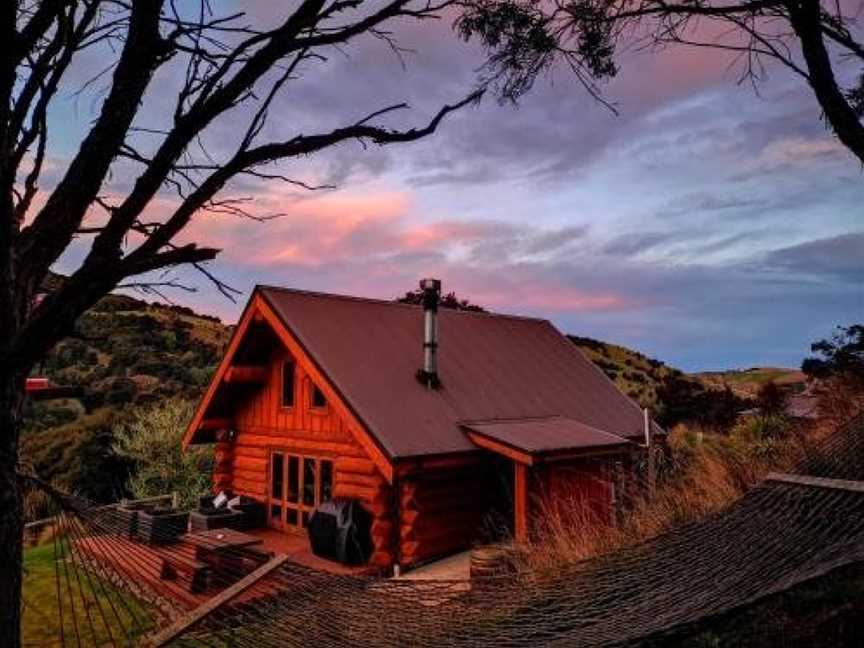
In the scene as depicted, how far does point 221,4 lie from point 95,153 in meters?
1.05

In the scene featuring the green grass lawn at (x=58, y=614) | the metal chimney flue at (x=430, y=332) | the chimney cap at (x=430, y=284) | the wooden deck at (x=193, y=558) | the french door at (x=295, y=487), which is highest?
the chimney cap at (x=430, y=284)

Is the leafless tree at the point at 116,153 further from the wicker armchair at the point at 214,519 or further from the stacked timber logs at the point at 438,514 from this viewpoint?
the wicker armchair at the point at 214,519

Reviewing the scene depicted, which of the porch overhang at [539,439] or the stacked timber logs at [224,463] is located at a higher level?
the porch overhang at [539,439]

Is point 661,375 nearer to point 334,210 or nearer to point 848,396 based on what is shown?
point 848,396

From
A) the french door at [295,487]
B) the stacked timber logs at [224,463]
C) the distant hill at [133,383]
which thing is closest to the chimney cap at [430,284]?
the french door at [295,487]

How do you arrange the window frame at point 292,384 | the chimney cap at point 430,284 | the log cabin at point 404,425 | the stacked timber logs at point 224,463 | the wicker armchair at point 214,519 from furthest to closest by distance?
the stacked timber logs at point 224,463 < the window frame at point 292,384 < the chimney cap at point 430,284 < the wicker armchair at point 214,519 < the log cabin at point 404,425

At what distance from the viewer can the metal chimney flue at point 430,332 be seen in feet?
44.8

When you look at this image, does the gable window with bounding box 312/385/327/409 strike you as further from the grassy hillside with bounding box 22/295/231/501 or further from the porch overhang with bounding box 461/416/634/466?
the grassy hillside with bounding box 22/295/231/501

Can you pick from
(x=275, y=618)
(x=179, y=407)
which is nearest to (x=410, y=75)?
(x=275, y=618)

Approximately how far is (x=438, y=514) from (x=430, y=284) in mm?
4452

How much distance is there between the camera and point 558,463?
12.9m

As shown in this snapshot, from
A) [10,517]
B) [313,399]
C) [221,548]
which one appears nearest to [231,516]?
[313,399]

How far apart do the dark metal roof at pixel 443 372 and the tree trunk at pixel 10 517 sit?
25.3 ft

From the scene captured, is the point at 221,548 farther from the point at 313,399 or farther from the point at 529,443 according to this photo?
the point at 529,443
